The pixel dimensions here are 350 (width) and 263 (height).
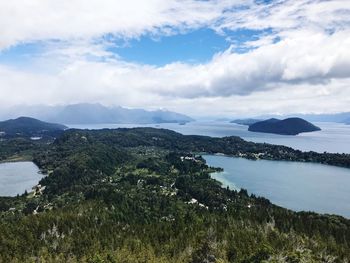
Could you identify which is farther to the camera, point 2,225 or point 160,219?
point 160,219

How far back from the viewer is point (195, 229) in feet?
475

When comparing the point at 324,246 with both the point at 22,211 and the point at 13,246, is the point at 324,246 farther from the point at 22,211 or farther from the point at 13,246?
the point at 22,211

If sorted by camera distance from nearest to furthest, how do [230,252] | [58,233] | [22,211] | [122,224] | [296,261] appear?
[296,261]
[230,252]
[58,233]
[122,224]
[22,211]

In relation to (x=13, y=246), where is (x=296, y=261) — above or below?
above

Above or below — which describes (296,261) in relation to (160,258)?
above

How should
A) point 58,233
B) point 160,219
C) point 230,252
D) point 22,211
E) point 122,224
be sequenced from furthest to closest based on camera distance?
point 22,211 < point 160,219 < point 122,224 < point 58,233 < point 230,252

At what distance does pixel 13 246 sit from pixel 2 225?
21002 mm

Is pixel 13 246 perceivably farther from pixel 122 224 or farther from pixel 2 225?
→ pixel 122 224

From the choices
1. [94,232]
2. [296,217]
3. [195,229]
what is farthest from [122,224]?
[296,217]

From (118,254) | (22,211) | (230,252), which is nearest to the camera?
(118,254)

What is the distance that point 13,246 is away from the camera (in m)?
125

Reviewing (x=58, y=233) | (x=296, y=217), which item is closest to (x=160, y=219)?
(x=58, y=233)

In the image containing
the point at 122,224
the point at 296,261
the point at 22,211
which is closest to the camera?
the point at 296,261

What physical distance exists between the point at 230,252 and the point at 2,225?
82.5 metres
